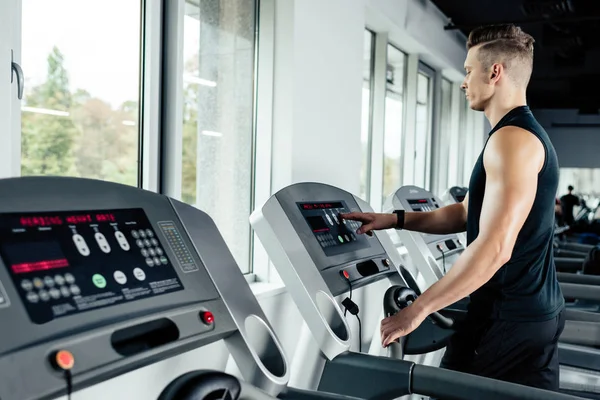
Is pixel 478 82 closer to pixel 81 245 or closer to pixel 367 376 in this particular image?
pixel 367 376

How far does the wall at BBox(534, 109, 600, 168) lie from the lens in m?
14.1

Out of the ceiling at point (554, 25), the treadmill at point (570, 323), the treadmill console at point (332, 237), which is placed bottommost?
the treadmill at point (570, 323)

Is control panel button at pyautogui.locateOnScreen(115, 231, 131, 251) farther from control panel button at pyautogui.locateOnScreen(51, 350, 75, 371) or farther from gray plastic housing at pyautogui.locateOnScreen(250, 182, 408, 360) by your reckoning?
gray plastic housing at pyautogui.locateOnScreen(250, 182, 408, 360)

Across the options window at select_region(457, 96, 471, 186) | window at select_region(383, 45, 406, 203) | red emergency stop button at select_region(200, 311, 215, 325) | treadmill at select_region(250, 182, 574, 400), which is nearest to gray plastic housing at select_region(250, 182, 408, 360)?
treadmill at select_region(250, 182, 574, 400)

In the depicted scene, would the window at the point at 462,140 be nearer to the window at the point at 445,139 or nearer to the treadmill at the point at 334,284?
the window at the point at 445,139

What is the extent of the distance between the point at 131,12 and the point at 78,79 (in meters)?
0.40

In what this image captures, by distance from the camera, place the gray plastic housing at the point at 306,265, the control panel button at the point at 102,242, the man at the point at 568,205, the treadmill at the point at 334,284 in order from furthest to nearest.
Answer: the man at the point at 568,205 < the gray plastic housing at the point at 306,265 < the treadmill at the point at 334,284 < the control panel button at the point at 102,242

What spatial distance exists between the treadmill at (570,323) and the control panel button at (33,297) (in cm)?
187

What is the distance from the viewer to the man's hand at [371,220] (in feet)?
7.33

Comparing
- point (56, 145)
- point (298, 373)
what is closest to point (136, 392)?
point (298, 373)

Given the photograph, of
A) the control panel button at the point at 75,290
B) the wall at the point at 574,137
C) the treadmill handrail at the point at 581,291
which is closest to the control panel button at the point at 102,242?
the control panel button at the point at 75,290

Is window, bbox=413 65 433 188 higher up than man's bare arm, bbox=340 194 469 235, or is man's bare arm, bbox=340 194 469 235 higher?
window, bbox=413 65 433 188

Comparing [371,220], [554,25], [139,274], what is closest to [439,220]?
[371,220]

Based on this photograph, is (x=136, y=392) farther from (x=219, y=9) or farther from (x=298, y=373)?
(x=219, y=9)
